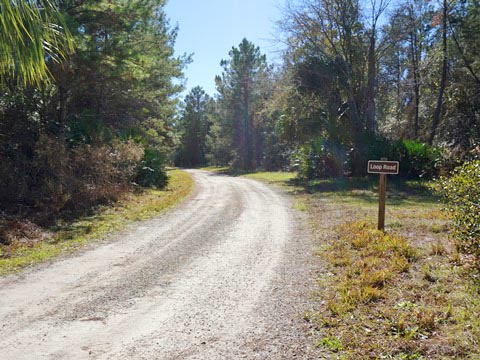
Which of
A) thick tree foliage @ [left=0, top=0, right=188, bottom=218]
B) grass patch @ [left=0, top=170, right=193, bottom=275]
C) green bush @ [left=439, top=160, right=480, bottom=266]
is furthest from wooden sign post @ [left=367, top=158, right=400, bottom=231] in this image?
thick tree foliage @ [left=0, top=0, right=188, bottom=218]

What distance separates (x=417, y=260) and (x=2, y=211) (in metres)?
8.51

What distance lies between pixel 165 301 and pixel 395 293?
2726 millimetres

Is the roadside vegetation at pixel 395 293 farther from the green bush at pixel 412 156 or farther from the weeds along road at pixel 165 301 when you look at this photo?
the green bush at pixel 412 156

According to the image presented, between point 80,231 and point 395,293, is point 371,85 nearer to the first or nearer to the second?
point 80,231

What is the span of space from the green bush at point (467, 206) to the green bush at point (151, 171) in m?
13.2

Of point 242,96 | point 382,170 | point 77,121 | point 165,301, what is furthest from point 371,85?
point 242,96

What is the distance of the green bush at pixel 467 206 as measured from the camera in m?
4.54

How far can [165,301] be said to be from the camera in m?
4.44

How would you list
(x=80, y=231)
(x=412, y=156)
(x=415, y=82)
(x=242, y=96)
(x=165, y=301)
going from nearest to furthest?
1. (x=165, y=301)
2. (x=80, y=231)
3. (x=412, y=156)
4. (x=415, y=82)
5. (x=242, y=96)

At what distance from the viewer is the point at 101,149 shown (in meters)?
11.6

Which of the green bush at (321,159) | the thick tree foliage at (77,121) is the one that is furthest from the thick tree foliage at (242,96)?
the thick tree foliage at (77,121)

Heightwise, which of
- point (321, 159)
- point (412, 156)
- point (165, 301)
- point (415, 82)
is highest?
point (415, 82)

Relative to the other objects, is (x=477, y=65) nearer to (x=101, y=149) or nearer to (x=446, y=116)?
(x=446, y=116)

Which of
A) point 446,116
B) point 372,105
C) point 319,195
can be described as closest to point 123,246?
point 319,195
